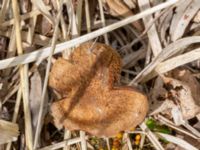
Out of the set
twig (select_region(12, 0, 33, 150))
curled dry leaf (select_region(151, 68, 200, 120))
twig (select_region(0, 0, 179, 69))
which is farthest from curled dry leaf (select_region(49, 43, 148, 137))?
curled dry leaf (select_region(151, 68, 200, 120))

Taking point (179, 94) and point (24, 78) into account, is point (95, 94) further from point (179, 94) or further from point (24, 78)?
point (179, 94)

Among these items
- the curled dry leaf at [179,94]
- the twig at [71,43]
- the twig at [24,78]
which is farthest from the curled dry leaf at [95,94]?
the curled dry leaf at [179,94]

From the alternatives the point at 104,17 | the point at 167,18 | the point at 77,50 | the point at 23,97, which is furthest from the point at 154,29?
the point at 23,97

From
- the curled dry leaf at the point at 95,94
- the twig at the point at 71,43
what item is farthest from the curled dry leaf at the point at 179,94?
the twig at the point at 71,43

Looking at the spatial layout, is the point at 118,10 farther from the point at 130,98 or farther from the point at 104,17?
the point at 130,98

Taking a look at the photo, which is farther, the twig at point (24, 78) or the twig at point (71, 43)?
the twig at point (24, 78)

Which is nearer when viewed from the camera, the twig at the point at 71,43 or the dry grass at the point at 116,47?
the twig at the point at 71,43

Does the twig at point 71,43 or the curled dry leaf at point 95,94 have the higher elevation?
the twig at point 71,43

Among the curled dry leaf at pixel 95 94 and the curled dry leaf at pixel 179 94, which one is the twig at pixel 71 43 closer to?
the curled dry leaf at pixel 95 94

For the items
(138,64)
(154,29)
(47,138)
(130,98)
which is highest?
(154,29)

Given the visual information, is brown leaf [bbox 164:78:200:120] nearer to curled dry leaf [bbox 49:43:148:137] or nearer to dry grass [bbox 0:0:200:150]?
dry grass [bbox 0:0:200:150]
